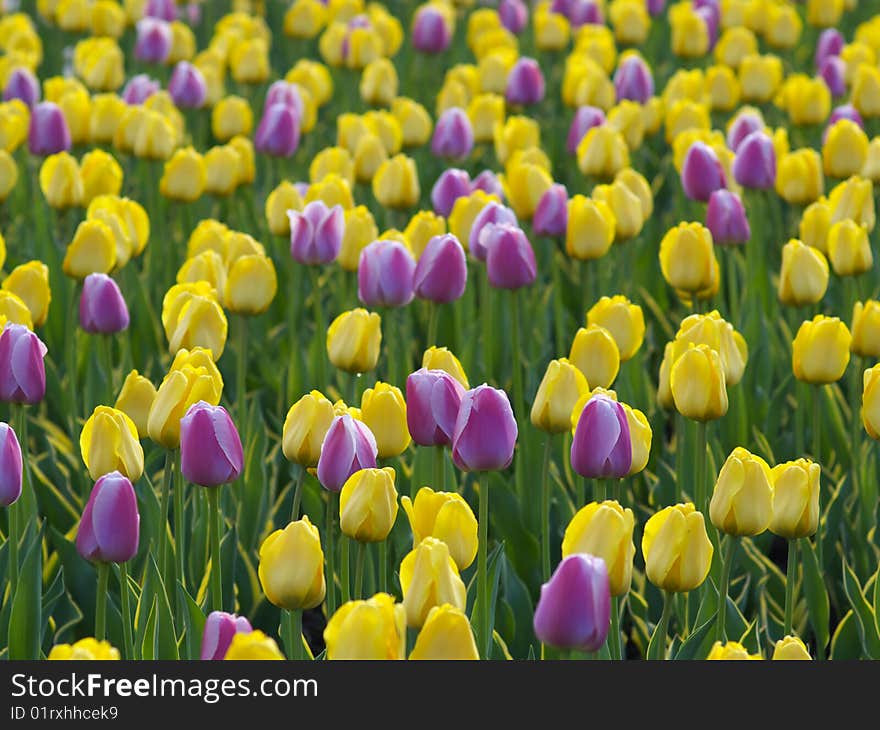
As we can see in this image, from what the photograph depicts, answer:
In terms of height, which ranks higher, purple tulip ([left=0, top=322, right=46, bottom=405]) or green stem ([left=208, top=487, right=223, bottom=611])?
purple tulip ([left=0, top=322, right=46, bottom=405])

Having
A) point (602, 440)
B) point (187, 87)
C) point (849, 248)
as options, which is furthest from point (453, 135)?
point (602, 440)

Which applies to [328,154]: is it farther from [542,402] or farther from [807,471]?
[807,471]

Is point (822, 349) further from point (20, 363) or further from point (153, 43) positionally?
point (153, 43)

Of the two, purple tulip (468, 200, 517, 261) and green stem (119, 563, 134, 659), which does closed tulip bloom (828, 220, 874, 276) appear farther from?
green stem (119, 563, 134, 659)

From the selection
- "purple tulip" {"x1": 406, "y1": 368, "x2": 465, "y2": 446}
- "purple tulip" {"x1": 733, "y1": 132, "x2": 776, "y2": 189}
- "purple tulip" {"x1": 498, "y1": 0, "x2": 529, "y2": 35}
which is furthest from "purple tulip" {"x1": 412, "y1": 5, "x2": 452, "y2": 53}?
"purple tulip" {"x1": 406, "y1": 368, "x2": 465, "y2": 446}

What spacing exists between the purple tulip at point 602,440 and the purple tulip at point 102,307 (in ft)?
3.98

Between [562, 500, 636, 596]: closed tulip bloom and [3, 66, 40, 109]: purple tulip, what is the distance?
378cm

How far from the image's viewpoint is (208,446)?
8.04 feet

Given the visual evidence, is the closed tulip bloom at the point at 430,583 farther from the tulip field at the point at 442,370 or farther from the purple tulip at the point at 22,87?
the purple tulip at the point at 22,87

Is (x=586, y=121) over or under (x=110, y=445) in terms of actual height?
over

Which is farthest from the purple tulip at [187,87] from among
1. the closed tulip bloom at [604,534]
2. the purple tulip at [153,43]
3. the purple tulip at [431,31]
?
the closed tulip bloom at [604,534]

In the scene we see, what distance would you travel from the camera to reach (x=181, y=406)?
2.59m

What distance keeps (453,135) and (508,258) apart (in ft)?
4.72

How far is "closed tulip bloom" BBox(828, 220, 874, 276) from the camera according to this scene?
3609mm
